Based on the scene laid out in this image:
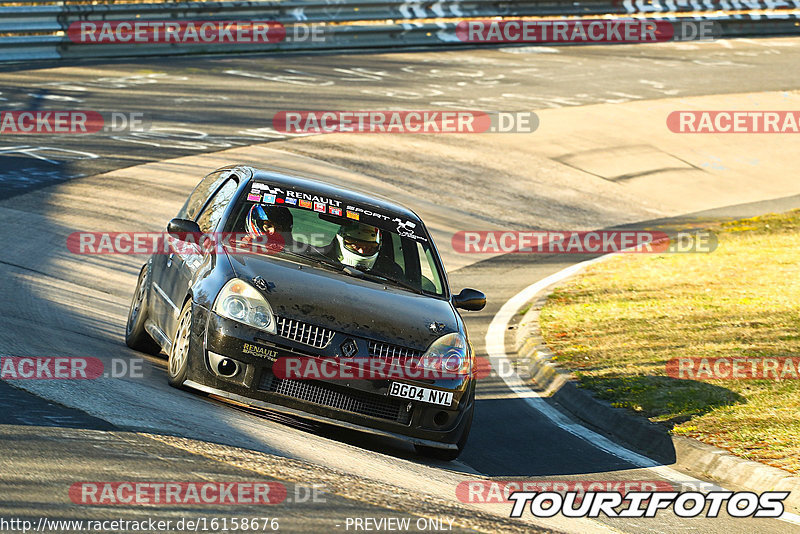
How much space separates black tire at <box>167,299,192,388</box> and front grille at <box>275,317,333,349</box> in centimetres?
72

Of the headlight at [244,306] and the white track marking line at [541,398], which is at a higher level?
the headlight at [244,306]

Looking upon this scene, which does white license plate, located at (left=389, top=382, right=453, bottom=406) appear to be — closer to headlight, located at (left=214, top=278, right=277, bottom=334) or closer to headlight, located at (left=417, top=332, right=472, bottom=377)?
headlight, located at (left=417, top=332, right=472, bottom=377)

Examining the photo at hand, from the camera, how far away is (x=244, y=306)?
739 cm

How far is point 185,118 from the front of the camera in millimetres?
21328

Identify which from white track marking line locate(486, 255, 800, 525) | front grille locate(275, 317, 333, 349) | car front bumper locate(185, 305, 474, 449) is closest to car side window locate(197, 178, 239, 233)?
car front bumper locate(185, 305, 474, 449)

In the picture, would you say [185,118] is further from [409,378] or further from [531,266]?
[409,378]

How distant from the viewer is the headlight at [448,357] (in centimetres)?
751

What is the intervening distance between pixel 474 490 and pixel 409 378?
0.93m

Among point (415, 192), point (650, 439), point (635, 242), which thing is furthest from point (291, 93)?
point (650, 439)

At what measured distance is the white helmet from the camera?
8.50 metres

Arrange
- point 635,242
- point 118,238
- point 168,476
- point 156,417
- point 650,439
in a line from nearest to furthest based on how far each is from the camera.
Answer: point 168,476
point 156,417
point 650,439
point 118,238
point 635,242

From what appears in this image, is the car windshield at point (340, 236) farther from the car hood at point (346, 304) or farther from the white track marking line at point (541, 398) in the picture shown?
the white track marking line at point (541, 398)

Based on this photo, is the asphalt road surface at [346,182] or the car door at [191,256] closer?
the asphalt road surface at [346,182]

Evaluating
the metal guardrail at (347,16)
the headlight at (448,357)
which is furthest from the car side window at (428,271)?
the metal guardrail at (347,16)
